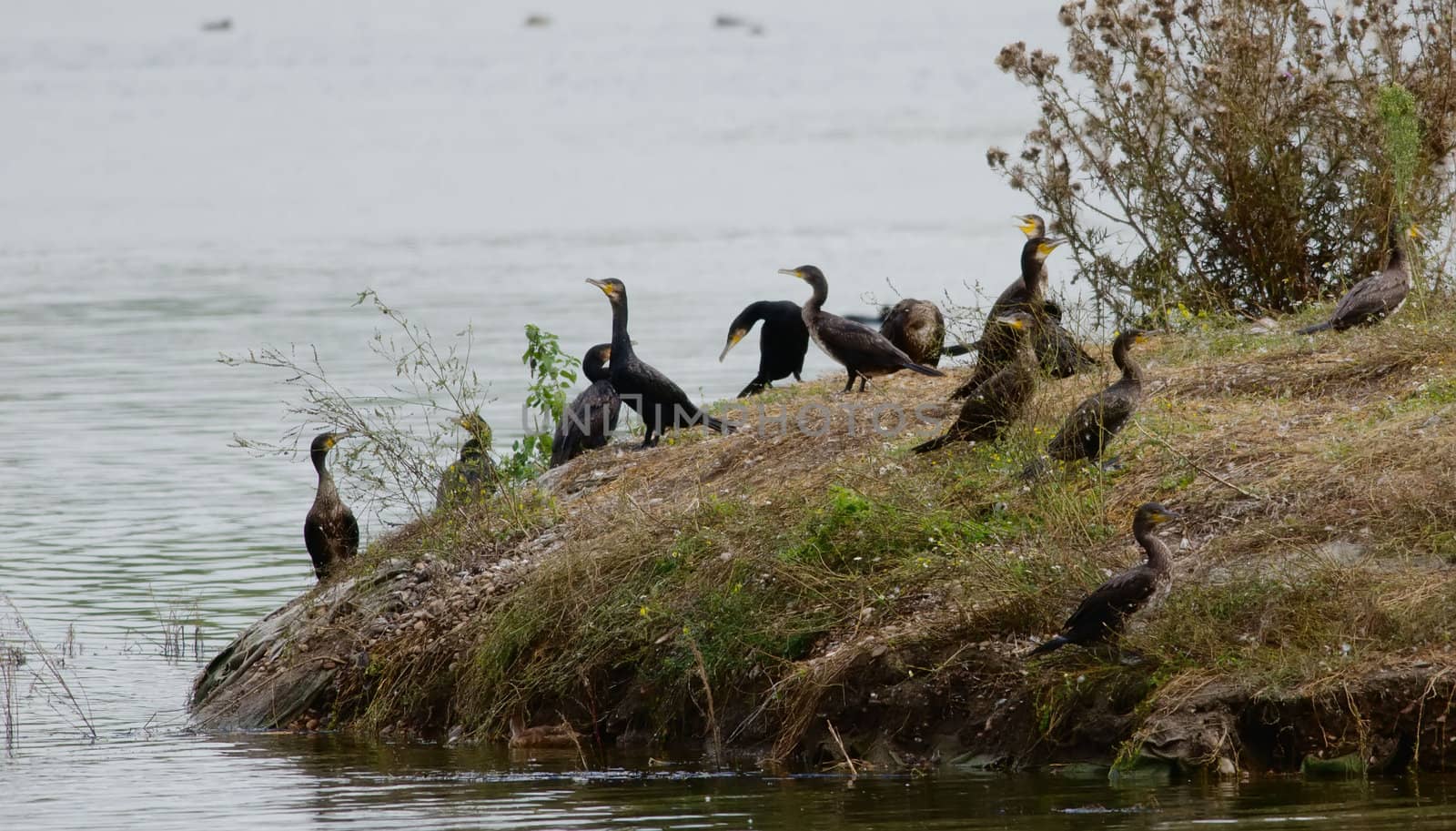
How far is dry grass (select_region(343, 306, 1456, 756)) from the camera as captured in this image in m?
8.77

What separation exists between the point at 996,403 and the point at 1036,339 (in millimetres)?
1280

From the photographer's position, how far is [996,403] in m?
11.0

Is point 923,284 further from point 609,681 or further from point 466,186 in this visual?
point 466,186

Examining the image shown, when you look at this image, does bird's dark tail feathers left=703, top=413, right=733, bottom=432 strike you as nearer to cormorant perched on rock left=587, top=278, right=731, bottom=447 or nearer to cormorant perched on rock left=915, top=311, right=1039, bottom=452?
cormorant perched on rock left=587, top=278, right=731, bottom=447

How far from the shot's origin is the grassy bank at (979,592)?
853 cm

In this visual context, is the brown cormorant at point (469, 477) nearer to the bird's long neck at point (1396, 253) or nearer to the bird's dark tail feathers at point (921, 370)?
the bird's dark tail feathers at point (921, 370)

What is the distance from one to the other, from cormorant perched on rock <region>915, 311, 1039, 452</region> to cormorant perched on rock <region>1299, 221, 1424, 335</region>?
257 cm

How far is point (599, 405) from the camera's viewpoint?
13.9 meters

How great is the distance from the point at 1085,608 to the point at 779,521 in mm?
2182

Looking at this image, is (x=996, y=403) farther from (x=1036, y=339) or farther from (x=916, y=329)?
(x=916, y=329)

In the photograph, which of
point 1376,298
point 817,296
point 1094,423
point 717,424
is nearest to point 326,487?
point 717,424

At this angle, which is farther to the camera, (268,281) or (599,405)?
(268,281)

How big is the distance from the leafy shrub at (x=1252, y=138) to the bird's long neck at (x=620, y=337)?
3.26m

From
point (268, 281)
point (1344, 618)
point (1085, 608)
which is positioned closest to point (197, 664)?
point (1085, 608)
